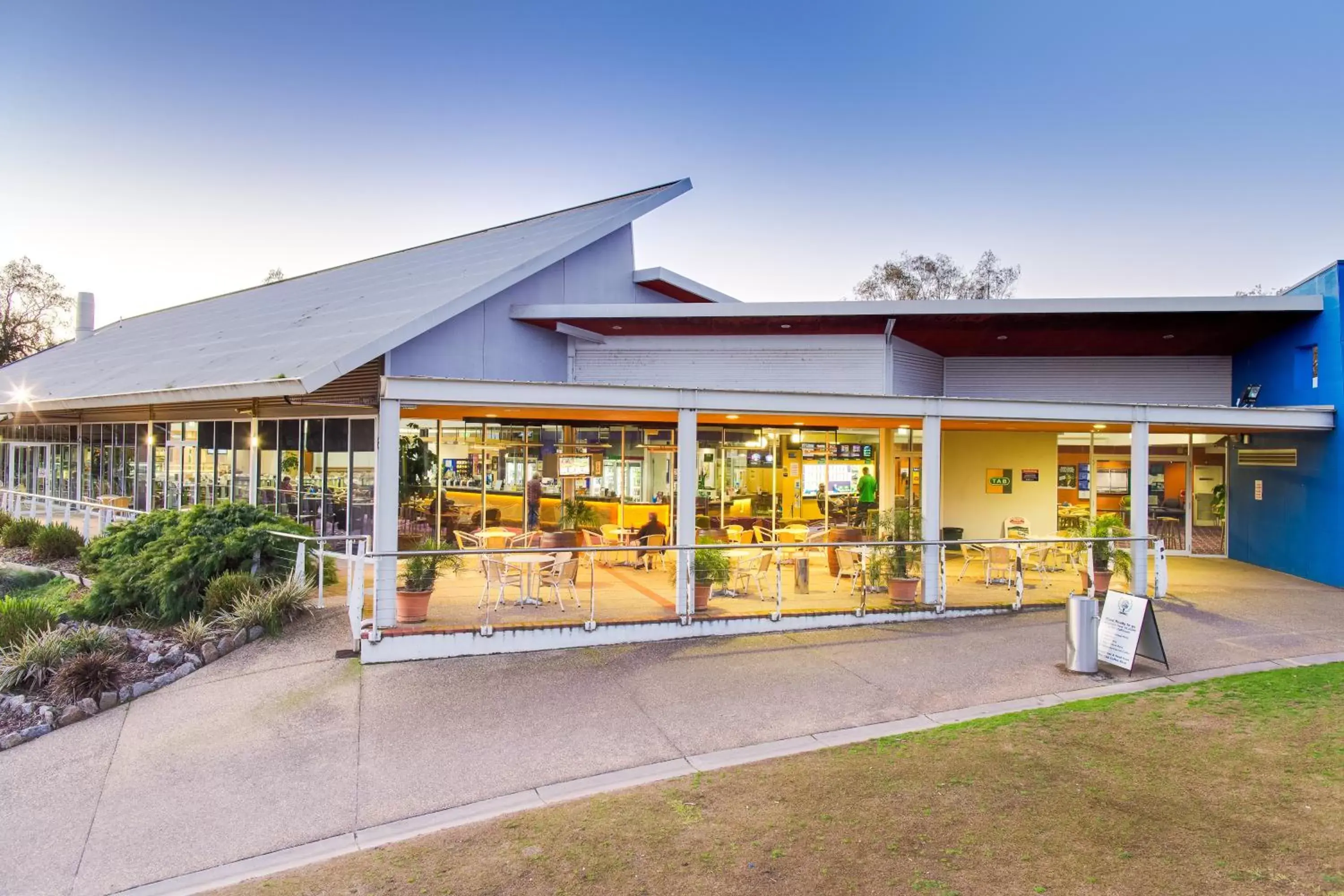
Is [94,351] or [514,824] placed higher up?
[94,351]

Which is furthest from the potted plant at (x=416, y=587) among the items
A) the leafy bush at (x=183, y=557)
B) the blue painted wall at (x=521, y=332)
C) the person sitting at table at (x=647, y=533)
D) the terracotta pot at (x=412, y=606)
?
the person sitting at table at (x=647, y=533)

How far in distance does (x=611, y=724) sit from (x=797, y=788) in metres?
1.97

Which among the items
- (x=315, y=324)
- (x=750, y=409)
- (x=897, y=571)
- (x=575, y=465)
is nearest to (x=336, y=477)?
(x=315, y=324)

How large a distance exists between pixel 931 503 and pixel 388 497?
7.68 m

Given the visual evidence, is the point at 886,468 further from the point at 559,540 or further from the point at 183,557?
the point at 183,557

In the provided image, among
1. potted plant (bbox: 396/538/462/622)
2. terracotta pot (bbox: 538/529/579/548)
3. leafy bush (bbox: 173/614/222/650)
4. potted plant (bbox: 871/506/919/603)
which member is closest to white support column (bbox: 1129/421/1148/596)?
potted plant (bbox: 871/506/919/603)

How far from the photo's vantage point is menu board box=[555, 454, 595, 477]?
15258 millimetres

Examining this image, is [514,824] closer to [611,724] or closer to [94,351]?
[611,724]

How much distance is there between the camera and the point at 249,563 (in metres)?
10.8

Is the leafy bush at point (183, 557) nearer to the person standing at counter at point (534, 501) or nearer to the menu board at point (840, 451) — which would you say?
the person standing at counter at point (534, 501)

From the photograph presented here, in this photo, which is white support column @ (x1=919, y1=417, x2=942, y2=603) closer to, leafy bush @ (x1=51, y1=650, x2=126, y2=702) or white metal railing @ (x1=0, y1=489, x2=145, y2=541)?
leafy bush @ (x1=51, y1=650, x2=126, y2=702)

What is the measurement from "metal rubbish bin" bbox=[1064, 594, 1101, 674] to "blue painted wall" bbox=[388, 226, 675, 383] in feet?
28.4

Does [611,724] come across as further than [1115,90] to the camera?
No

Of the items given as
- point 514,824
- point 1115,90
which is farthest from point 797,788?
point 1115,90
